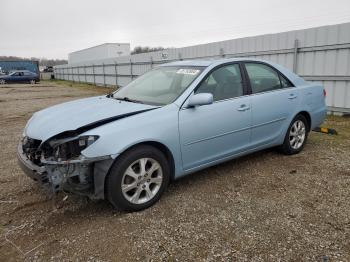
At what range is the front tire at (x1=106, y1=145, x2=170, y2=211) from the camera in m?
2.99

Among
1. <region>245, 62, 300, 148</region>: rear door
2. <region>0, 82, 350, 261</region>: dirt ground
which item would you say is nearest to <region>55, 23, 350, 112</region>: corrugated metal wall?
<region>245, 62, 300, 148</region>: rear door

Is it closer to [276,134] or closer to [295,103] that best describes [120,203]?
A: [276,134]

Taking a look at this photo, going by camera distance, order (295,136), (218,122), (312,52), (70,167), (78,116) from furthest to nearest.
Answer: (312,52) < (295,136) < (218,122) < (78,116) < (70,167)

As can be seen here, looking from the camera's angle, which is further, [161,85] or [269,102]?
[269,102]

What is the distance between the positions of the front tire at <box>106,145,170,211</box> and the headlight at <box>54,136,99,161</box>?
1.09 ft

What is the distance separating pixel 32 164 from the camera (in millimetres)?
3102

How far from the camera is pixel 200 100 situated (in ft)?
11.3

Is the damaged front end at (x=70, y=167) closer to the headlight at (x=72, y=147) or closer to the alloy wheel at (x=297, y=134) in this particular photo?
the headlight at (x=72, y=147)

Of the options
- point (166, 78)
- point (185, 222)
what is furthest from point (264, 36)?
point (185, 222)

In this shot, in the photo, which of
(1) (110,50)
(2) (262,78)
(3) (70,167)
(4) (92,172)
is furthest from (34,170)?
(1) (110,50)

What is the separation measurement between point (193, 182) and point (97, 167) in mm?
1507

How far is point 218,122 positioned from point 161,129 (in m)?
0.83

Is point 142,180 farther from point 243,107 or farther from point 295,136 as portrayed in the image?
point 295,136

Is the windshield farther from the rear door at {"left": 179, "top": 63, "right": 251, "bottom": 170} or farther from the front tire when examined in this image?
the front tire
